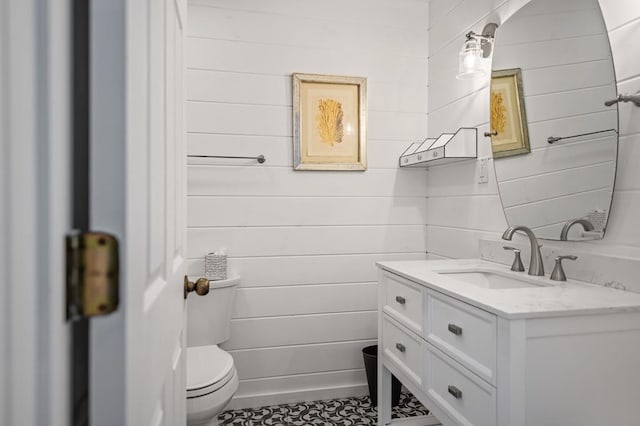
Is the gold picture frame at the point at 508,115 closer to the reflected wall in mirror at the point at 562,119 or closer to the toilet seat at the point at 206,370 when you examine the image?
the reflected wall in mirror at the point at 562,119

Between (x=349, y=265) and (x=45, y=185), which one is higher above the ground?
(x=45, y=185)

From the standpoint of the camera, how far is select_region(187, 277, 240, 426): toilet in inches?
64.4

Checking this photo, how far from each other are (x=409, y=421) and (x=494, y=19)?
6.80ft

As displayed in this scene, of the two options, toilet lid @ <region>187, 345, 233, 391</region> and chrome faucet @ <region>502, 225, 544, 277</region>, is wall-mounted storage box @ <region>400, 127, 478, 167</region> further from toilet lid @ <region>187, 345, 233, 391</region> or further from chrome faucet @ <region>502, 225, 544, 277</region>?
toilet lid @ <region>187, 345, 233, 391</region>

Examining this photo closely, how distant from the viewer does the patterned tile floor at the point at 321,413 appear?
2199 mm

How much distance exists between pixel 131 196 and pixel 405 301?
144 centimetres

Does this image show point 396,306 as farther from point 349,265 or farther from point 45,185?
point 45,185

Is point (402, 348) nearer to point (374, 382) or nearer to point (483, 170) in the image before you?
point (374, 382)

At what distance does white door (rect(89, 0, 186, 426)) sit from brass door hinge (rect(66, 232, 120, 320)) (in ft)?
0.04

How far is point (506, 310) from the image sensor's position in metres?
1.08

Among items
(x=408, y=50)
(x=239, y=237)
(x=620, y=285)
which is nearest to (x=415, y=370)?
(x=620, y=285)

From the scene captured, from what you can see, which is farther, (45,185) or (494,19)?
(494,19)

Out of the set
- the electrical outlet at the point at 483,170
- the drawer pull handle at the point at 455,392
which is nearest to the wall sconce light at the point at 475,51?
the electrical outlet at the point at 483,170

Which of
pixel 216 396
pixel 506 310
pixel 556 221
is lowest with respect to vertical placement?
pixel 216 396
